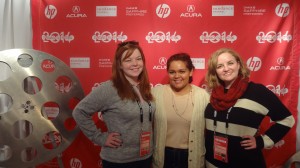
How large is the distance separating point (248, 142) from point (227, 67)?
0.53 meters

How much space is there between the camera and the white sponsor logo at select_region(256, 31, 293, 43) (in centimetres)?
220

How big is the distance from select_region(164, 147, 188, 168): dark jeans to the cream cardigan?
0.04m

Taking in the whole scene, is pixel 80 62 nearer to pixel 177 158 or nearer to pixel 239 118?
pixel 177 158

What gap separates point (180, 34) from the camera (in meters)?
2.26

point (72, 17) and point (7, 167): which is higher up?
point (72, 17)

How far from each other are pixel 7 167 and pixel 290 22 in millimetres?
2622

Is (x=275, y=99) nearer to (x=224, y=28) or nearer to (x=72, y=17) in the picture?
(x=224, y=28)

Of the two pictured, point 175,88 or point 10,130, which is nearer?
point 10,130

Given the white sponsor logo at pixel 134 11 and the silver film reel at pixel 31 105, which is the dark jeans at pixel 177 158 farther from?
the white sponsor logo at pixel 134 11

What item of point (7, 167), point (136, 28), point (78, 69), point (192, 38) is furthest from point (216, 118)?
point (7, 167)

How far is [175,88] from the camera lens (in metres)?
1.94

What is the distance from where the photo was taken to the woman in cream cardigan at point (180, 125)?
1807mm

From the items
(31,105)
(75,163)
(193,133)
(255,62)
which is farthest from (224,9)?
(75,163)

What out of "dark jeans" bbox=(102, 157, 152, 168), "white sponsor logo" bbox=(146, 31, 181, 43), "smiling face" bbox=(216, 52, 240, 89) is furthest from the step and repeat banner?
"dark jeans" bbox=(102, 157, 152, 168)
